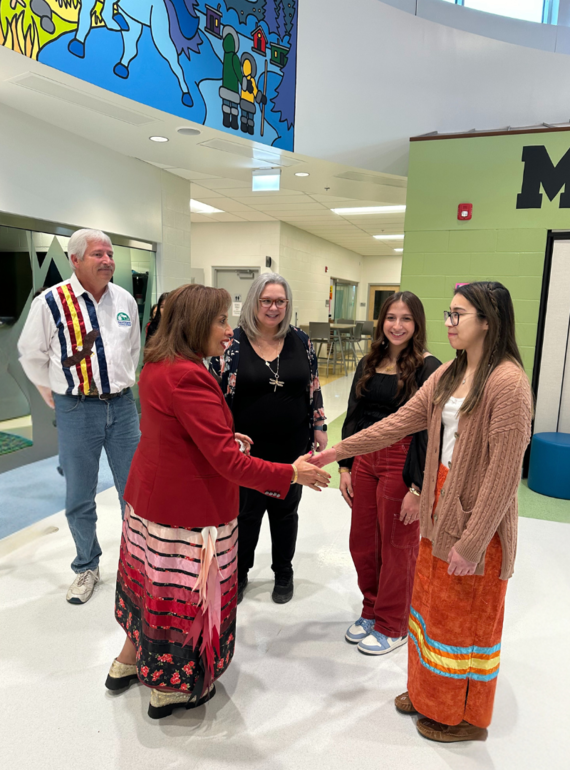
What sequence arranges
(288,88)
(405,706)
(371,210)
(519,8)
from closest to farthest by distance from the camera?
(405,706) → (288,88) → (519,8) → (371,210)

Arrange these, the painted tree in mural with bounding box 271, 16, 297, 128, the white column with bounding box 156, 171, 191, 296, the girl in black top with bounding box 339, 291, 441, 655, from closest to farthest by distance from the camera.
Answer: the girl in black top with bounding box 339, 291, 441, 655, the painted tree in mural with bounding box 271, 16, 297, 128, the white column with bounding box 156, 171, 191, 296

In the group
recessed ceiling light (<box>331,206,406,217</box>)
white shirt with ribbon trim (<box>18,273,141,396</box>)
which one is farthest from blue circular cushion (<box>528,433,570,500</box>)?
recessed ceiling light (<box>331,206,406,217</box>)

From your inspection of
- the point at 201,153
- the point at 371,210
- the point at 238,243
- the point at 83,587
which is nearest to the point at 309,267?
the point at 238,243

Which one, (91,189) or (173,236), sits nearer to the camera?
(91,189)

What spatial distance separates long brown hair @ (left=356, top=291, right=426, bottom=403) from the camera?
1.94 metres

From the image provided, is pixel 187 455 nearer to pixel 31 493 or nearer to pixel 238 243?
pixel 31 493

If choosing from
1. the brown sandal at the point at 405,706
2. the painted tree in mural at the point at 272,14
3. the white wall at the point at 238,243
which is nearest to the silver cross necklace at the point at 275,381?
the brown sandal at the point at 405,706

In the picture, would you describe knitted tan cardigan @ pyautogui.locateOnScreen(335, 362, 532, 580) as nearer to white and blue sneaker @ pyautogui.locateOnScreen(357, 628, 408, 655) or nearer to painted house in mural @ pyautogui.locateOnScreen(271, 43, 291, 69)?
white and blue sneaker @ pyautogui.locateOnScreen(357, 628, 408, 655)

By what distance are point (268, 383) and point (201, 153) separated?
135 inches

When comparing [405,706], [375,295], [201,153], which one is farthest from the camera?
[375,295]

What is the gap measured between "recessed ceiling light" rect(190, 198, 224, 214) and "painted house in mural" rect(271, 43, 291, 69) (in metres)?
3.69

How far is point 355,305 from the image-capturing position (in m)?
15.3

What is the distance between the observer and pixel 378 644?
2021 millimetres

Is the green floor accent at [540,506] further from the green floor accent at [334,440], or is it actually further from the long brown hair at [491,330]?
the long brown hair at [491,330]
